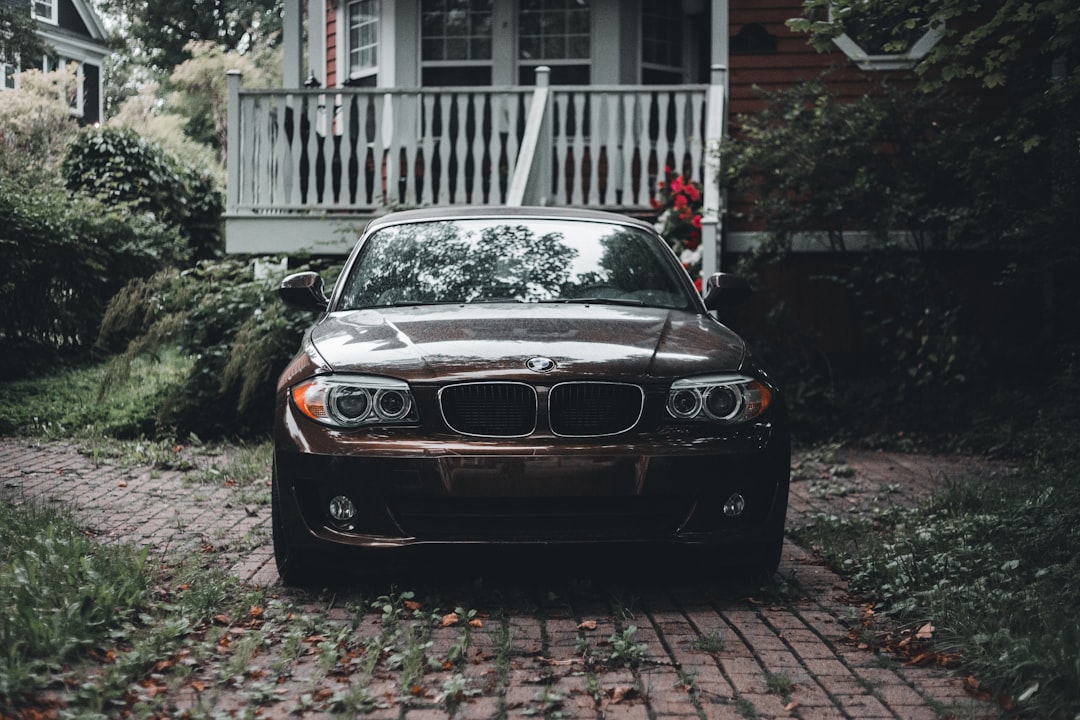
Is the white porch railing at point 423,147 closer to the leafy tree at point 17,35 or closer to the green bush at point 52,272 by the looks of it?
the green bush at point 52,272

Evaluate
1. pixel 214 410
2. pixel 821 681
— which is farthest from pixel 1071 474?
pixel 214 410

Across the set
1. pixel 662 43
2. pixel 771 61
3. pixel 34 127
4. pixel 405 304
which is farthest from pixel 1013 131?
pixel 34 127

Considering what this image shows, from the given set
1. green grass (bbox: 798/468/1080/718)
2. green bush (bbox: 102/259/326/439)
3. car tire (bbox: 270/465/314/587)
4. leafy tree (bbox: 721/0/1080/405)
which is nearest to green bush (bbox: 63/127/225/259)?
green bush (bbox: 102/259/326/439)

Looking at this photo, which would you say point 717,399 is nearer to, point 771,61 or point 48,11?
point 771,61

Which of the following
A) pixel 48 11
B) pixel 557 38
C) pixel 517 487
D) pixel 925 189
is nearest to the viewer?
pixel 517 487

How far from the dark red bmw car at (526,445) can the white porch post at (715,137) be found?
6.02m

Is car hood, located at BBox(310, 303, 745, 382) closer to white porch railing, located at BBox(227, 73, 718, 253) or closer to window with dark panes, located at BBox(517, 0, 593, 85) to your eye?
white porch railing, located at BBox(227, 73, 718, 253)

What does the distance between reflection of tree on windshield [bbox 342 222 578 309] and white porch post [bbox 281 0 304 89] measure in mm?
9182

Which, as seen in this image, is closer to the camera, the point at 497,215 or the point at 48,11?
the point at 497,215

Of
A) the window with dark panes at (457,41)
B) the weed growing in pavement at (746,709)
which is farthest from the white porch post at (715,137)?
the weed growing in pavement at (746,709)

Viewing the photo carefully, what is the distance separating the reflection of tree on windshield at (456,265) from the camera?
20.1 feet

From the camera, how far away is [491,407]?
500 cm

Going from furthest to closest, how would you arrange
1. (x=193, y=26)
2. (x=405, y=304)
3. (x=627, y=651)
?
(x=193, y=26)
(x=405, y=304)
(x=627, y=651)

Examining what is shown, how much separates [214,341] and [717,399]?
676cm
